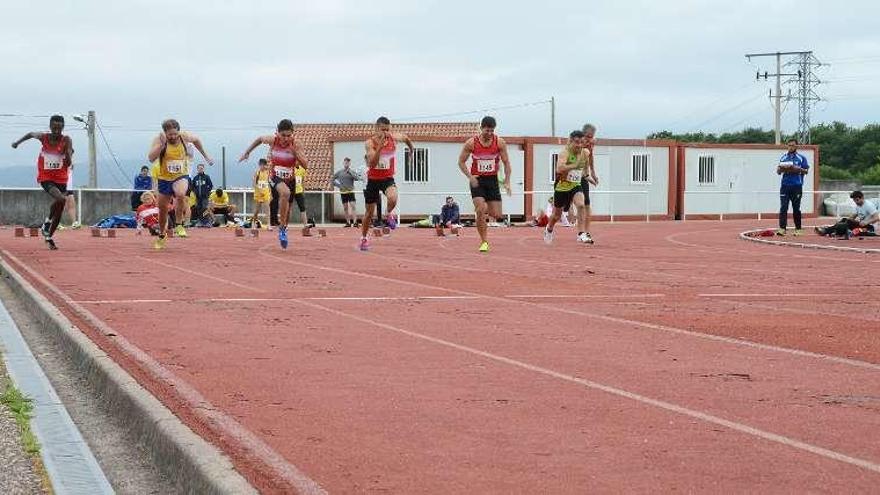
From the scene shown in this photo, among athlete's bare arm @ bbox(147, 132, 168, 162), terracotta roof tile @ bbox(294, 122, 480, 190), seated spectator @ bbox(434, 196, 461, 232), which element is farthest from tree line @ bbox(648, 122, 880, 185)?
athlete's bare arm @ bbox(147, 132, 168, 162)

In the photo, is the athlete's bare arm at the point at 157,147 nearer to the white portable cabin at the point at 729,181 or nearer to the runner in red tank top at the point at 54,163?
the runner in red tank top at the point at 54,163

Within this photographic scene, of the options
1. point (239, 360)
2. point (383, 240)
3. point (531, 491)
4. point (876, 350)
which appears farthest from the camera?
point (383, 240)

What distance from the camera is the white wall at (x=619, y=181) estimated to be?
46.2 meters

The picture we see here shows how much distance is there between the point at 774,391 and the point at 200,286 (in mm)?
7127

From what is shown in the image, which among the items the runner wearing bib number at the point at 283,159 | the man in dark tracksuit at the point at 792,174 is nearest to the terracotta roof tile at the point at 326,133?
the man in dark tracksuit at the point at 792,174

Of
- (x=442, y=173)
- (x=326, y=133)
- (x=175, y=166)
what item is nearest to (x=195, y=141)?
(x=175, y=166)

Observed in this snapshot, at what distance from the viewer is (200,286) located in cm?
1227

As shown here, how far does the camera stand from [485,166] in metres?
19.4

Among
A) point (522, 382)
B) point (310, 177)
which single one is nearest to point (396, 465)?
point (522, 382)

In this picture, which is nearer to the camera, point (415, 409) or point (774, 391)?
point (415, 409)

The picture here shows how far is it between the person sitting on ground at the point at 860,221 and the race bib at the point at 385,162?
954 centimetres

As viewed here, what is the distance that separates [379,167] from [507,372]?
13.1 meters

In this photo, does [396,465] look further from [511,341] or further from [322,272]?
[322,272]

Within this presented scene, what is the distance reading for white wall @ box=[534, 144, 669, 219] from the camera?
46.2 meters
